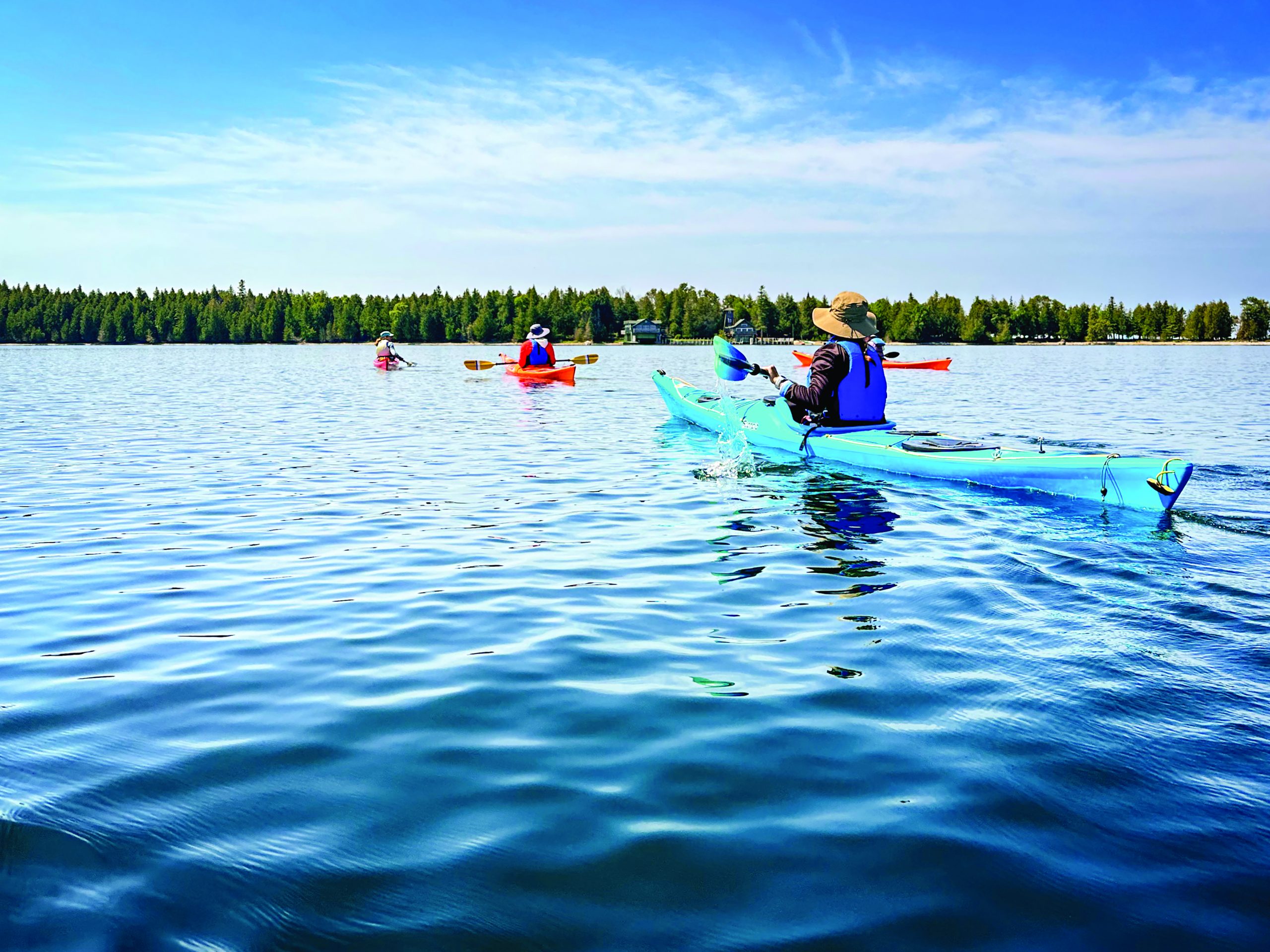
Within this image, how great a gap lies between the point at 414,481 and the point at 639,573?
17.8ft

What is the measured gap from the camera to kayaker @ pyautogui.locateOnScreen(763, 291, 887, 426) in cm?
1174

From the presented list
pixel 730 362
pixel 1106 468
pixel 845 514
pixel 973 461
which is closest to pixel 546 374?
pixel 730 362

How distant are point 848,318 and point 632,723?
28.5ft

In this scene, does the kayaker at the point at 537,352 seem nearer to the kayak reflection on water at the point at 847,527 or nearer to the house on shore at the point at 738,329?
the kayak reflection on water at the point at 847,527

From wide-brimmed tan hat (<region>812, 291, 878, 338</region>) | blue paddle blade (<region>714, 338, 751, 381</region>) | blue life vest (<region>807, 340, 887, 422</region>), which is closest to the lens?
wide-brimmed tan hat (<region>812, 291, 878, 338</region>)

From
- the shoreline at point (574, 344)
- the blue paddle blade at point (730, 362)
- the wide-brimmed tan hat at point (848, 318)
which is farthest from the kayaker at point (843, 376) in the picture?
the shoreline at point (574, 344)

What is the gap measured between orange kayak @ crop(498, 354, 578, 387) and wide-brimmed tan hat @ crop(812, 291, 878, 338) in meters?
17.6

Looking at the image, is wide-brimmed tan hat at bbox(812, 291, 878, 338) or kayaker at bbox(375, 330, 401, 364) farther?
kayaker at bbox(375, 330, 401, 364)

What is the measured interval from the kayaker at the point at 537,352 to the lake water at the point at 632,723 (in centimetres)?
1928

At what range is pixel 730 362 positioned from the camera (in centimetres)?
1484

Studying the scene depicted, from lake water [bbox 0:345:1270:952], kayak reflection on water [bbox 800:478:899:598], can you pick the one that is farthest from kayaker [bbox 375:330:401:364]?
kayak reflection on water [bbox 800:478:899:598]

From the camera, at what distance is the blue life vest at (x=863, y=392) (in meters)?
12.3

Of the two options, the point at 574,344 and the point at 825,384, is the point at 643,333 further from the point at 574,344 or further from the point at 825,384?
the point at 825,384

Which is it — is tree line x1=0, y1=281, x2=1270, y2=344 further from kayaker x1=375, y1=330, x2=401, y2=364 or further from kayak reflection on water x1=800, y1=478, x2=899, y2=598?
kayak reflection on water x1=800, y1=478, x2=899, y2=598
